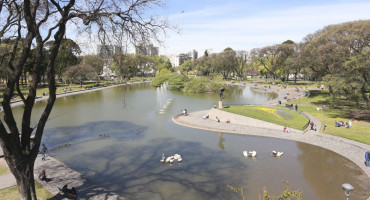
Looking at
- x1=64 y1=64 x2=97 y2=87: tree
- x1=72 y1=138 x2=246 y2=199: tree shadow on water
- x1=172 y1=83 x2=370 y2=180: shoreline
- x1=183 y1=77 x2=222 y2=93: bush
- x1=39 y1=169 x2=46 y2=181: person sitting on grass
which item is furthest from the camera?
x1=64 y1=64 x2=97 y2=87: tree

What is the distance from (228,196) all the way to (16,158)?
11.9 meters

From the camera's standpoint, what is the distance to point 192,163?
20031 mm

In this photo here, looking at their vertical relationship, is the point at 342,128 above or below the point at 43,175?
below

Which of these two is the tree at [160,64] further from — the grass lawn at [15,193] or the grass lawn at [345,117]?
the grass lawn at [15,193]

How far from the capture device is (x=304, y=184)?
1677 cm

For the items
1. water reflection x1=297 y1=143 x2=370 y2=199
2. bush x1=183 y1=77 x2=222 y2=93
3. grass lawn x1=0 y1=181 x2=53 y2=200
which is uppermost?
bush x1=183 y1=77 x2=222 y2=93

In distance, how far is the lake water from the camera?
15992 millimetres

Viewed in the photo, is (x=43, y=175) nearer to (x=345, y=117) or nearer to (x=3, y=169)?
(x=3, y=169)

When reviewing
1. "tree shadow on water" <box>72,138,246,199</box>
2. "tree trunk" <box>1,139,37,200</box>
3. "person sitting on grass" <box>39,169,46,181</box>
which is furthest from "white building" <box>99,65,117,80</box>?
"tree trunk" <box>1,139,37,200</box>

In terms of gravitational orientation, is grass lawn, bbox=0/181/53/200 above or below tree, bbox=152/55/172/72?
below

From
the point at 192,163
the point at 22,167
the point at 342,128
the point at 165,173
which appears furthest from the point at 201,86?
the point at 22,167

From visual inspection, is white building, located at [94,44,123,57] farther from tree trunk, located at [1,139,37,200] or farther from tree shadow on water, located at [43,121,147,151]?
tree shadow on water, located at [43,121,147,151]

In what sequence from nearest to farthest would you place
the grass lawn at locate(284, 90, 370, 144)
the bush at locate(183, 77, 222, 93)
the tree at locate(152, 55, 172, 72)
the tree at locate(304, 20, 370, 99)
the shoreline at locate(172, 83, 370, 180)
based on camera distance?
1. the shoreline at locate(172, 83, 370, 180)
2. the grass lawn at locate(284, 90, 370, 144)
3. the tree at locate(304, 20, 370, 99)
4. the bush at locate(183, 77, 222, 93)
5. the tree at locate(152, 55, 172, 72)

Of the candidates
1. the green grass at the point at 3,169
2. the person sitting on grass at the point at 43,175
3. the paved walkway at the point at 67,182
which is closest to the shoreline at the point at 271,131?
the paved walkway at the point at 67,182
